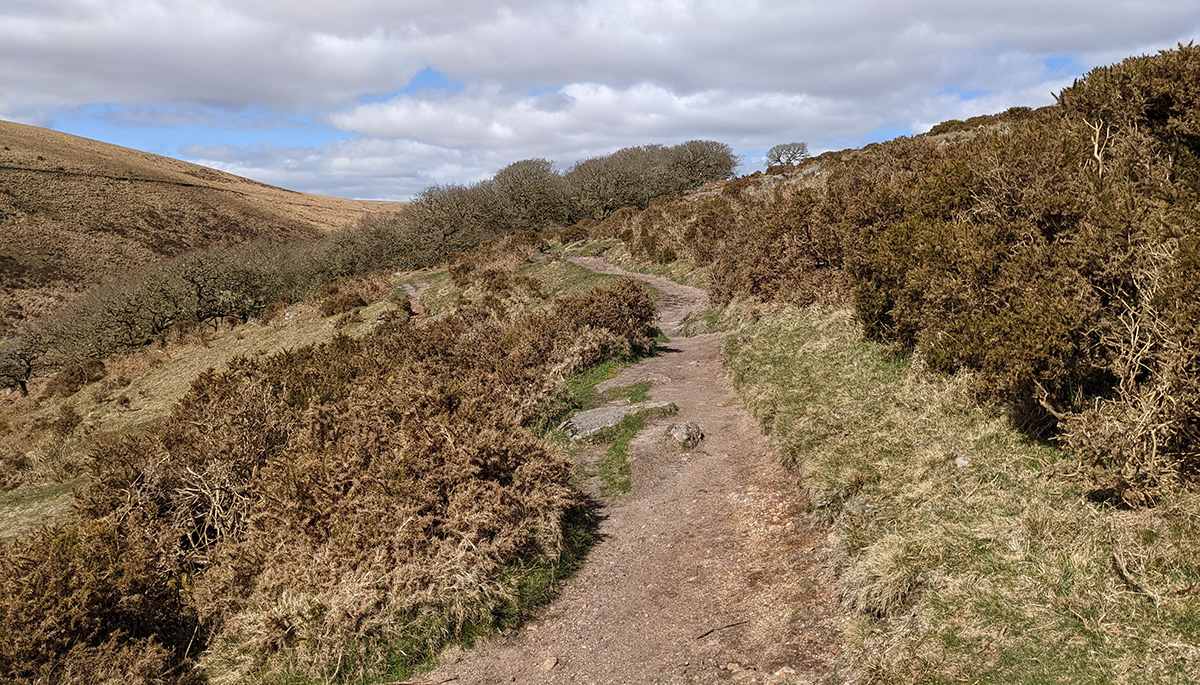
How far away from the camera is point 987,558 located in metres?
5.02

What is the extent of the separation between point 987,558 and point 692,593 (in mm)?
2727

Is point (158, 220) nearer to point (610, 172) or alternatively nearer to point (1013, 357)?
point (610, 172)

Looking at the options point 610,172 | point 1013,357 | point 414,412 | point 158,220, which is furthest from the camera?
point 158,220

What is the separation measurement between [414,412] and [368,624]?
9.23 ft

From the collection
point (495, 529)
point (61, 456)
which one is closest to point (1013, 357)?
point (495, 529)

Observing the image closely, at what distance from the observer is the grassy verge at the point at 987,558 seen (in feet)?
13.0

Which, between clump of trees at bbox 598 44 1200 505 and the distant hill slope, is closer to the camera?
clump of trees at bbox 598 44 1200 505

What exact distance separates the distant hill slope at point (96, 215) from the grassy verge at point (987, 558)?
60.7m

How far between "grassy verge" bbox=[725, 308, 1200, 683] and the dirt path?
43cm

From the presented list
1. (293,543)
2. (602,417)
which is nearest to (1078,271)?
(602,417)

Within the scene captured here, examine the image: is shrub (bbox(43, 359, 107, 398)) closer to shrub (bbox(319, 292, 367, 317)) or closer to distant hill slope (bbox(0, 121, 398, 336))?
shrub (bbox(319, 292, 367, 317))

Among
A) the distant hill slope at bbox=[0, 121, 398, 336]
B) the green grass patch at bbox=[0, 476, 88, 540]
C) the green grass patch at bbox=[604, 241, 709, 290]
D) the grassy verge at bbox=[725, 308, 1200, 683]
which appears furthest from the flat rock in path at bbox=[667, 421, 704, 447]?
the distant hill slope at bbox=[0, 121, 398, 336]

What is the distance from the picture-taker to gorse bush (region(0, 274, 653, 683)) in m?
5.70

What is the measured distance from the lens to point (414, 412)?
8000mm
